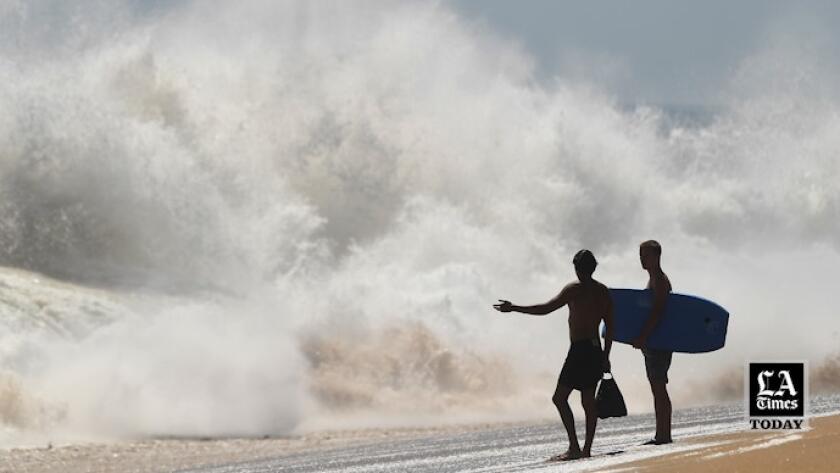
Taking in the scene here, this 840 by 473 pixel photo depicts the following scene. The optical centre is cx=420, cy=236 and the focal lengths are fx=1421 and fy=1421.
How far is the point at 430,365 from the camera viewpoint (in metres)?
29.9

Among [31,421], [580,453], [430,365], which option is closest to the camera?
[580,453]

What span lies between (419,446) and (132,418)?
862 cm

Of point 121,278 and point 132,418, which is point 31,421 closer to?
point 132,418

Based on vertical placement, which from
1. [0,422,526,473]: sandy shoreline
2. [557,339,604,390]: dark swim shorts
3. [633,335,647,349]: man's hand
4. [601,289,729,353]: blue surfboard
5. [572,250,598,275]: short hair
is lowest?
[0,422,526,473]: sandy shoreline

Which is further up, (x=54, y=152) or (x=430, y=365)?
(x=54, y=152)

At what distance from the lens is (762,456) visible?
831cm

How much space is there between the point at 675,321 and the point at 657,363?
337mm

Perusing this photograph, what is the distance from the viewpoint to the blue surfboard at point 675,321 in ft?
31.7

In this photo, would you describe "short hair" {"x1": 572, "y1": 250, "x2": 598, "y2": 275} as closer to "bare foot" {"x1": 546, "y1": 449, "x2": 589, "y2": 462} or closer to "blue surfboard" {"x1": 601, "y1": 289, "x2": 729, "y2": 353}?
"blue surfboard" {"x1": 601, "y1": 289, "x2": 729, "y2": 353}

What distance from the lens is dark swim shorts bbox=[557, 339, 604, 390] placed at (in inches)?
370

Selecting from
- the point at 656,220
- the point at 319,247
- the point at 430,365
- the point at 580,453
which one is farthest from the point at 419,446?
the point at 656,220

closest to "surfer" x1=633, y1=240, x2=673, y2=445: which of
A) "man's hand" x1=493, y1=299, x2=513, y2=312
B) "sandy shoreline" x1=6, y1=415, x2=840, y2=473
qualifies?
"sandy shoreline" x1=6, y1=415, x2=840, y2=473

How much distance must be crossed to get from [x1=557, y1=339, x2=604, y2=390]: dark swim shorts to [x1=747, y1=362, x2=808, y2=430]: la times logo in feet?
3.67

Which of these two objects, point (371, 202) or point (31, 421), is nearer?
point (31, 421)
